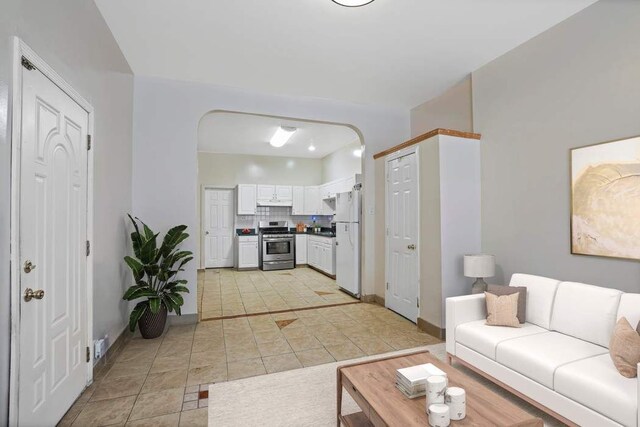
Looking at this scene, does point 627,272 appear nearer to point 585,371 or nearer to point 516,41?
point 585,371

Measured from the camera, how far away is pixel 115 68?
321cm

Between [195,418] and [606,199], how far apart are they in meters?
3.47

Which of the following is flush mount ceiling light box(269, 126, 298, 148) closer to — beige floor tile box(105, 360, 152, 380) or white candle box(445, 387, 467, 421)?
beige floor tile box(105, 360, 152, 380)

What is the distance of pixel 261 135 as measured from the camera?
674cm

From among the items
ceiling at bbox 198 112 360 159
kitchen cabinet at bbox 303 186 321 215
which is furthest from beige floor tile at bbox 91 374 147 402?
kitchen cabinet at bbox 303 186 321 215

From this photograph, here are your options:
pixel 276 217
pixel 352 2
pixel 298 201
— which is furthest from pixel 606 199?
pixel 276 217

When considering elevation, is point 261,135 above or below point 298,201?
above

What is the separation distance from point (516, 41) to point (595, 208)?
6.02ft

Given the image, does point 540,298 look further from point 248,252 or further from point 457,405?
point 248,252

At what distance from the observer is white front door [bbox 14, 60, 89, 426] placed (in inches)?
65.5

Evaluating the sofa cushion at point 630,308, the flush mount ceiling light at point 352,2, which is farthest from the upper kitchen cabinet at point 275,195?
the sofa cushion at point 630,308

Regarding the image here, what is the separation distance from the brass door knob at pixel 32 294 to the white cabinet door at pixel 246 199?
21.2 feet

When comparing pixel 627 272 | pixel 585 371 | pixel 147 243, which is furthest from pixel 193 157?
pixel 627 272

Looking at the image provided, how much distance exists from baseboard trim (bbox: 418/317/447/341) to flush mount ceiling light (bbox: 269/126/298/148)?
4.08 meters
